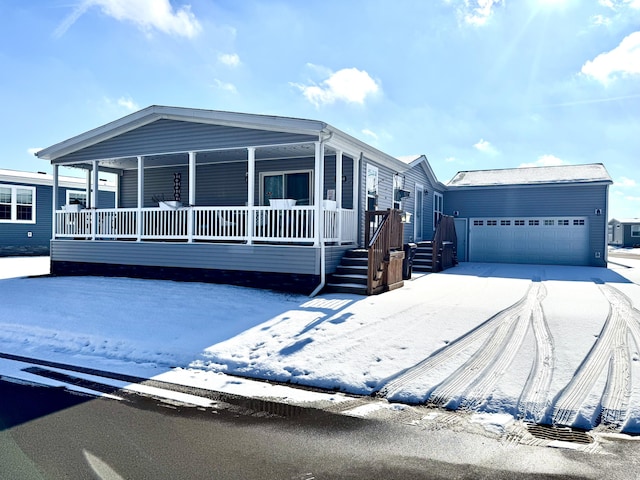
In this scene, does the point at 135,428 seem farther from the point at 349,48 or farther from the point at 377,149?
the point at 349,48

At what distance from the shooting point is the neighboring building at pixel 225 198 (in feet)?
31.2

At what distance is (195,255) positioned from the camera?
413 inches

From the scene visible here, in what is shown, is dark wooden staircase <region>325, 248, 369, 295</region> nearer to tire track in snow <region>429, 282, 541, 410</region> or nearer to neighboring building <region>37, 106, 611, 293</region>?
neighboring building <region>37, 106, 611, 293</region>

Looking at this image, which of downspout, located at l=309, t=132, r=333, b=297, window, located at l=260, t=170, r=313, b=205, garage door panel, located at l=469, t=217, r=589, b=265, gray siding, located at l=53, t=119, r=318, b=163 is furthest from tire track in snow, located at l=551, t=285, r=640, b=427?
garage door panel, located at l=469, t=217, r=589, b=265

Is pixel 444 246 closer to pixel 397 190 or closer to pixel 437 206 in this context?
pixel 397 190

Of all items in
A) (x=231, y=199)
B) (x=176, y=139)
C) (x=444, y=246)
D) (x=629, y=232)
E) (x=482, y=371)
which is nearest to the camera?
(x=482, y=371)

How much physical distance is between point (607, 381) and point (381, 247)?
5.69 meters

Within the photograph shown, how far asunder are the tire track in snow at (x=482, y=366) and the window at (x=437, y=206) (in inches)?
523

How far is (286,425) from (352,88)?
73.3 feet

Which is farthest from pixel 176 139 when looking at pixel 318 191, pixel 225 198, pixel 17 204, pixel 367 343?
pixel 17 204

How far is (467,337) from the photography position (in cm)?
575

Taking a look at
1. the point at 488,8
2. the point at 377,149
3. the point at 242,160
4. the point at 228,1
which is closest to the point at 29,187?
the point at 242,160

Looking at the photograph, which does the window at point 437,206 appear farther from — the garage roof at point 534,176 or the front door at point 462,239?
the front door at point 462,239

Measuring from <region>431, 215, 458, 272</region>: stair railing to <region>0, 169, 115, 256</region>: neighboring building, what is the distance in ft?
52.0
